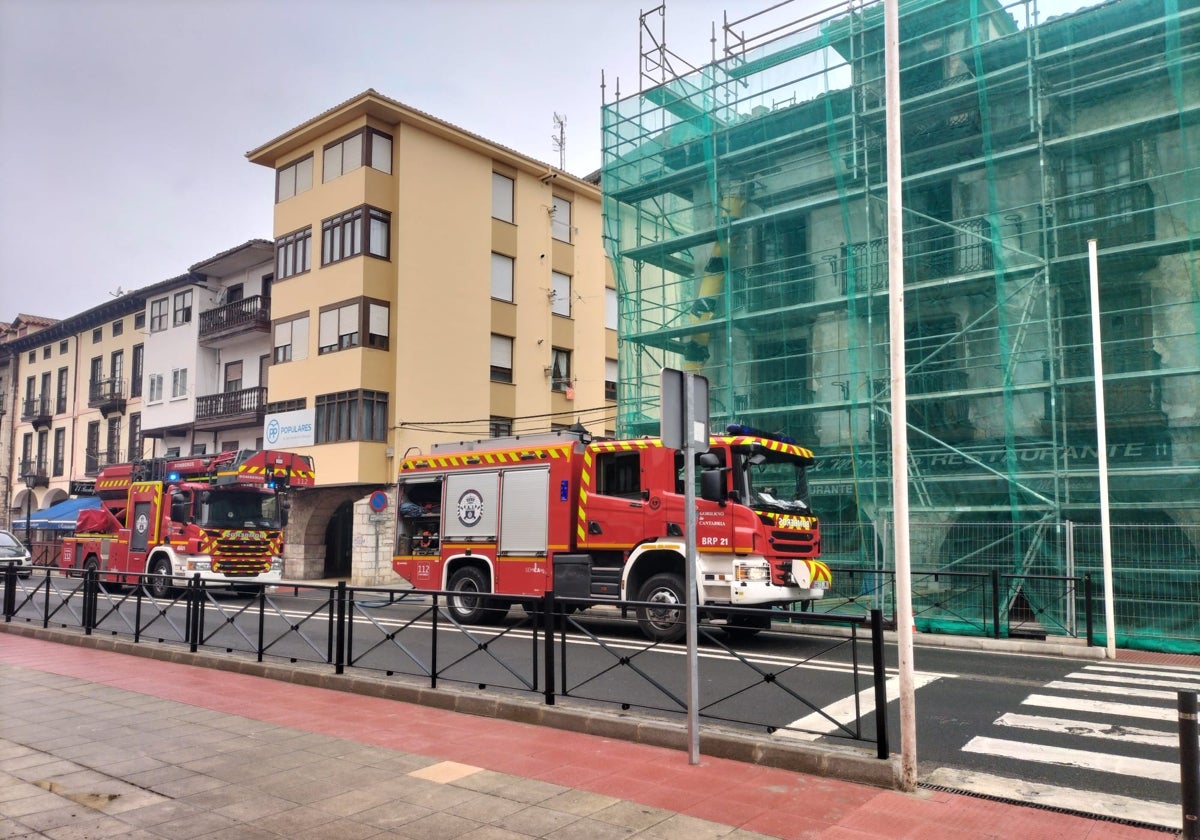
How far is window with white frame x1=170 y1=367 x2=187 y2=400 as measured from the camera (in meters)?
35.5

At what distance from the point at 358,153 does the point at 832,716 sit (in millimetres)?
25446

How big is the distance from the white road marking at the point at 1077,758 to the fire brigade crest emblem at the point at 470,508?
10177 millimetres

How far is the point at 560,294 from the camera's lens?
33844 mm

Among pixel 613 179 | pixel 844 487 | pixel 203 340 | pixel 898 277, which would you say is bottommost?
pixel 844 487

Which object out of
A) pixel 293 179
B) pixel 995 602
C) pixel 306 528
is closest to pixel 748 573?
pixel 995 602

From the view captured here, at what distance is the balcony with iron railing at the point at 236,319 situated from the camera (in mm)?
32562

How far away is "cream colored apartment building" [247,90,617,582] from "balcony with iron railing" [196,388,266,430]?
232 cm

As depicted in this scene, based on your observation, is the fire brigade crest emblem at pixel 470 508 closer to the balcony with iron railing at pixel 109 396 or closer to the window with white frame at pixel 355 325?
the window with white frame at pixel 355 325

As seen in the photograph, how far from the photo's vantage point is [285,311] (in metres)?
30.2

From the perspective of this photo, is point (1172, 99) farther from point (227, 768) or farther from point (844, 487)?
point (227, 768)

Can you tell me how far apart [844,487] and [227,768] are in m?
14.3

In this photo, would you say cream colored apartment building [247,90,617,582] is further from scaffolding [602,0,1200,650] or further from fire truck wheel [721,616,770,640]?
fire truck wheel [721,616,770,640]

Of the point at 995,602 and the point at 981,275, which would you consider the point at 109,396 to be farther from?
the point at 995,602

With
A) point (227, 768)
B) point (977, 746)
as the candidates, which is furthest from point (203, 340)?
point (977, 746)
